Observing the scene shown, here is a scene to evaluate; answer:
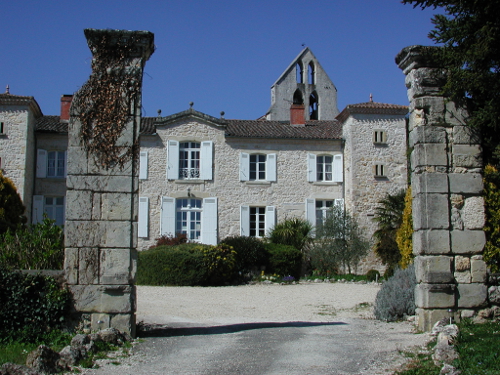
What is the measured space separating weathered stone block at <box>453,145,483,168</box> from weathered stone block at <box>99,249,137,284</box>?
14.1 ft

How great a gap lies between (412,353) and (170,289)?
371 inches

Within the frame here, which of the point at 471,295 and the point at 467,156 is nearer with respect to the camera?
the point at 471,295

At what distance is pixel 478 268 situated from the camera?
288 inches

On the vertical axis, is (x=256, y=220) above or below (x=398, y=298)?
above

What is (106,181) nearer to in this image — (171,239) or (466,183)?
(466,183)

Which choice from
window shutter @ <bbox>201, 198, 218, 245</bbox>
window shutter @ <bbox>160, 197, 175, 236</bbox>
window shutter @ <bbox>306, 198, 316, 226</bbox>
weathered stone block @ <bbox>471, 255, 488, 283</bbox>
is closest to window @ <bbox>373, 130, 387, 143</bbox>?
window shutter @ <bbox>306, 198, 316, 226</bbox>

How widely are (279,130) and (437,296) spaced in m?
16.8

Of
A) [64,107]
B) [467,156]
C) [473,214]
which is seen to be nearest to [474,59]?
[467,156]

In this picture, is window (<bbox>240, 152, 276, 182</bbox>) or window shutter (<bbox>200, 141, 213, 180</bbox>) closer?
window shutter (<bbox>200, 141, 213, 180</bbox>)

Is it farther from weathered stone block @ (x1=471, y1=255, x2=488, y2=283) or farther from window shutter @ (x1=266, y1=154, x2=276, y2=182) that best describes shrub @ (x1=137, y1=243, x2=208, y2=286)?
weathered stone block @ (x1=471, y1=255, x2=488, y2=283)

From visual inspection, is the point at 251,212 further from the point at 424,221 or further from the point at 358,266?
the point at 424,221

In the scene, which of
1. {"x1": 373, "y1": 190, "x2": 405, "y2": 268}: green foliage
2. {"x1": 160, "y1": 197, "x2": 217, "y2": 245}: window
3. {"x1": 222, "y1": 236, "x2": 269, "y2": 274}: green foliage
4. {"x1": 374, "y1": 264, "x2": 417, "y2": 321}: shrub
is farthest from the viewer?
{"x1": 160, "y1": 197, "x2": 217, "y2": 245}: window

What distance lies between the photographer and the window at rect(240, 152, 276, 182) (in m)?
22.8

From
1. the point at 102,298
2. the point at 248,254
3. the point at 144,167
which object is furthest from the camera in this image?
the point at 144,167
